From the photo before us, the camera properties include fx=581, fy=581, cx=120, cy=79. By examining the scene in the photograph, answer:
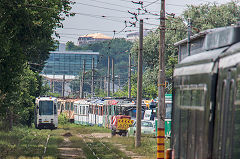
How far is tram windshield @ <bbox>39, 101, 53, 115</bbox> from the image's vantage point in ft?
173

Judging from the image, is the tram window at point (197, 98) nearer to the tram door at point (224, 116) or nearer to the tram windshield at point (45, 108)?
the tram door at point (224, 116)

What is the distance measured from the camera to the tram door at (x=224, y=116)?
22.8 ft

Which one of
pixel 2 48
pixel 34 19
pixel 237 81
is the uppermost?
pixel 34 19

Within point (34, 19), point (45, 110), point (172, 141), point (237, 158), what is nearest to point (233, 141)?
point (237, 158)

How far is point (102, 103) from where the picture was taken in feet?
180

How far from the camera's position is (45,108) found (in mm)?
52812

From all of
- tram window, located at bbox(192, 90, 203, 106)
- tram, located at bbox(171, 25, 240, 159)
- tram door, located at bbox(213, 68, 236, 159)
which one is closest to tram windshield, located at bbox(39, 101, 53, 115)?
tram, located at bbox(171, 25, 240, 159)

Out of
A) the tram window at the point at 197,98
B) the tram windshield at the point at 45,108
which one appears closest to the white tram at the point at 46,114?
the tram windshield at the point at 45,108

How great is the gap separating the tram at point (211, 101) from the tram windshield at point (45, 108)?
42.7 m

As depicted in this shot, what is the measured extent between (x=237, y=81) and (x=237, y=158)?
0.89 meters

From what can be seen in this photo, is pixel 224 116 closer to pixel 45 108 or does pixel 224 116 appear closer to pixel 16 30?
pixel 16 30

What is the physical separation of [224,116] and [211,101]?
572 millimetres

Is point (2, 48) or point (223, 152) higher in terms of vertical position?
point (2, 48)

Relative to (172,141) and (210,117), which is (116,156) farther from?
(210,117)
